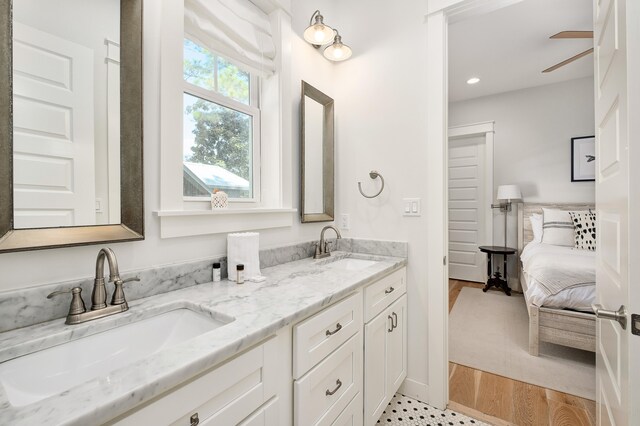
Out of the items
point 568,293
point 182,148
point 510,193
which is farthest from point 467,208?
point 182,148

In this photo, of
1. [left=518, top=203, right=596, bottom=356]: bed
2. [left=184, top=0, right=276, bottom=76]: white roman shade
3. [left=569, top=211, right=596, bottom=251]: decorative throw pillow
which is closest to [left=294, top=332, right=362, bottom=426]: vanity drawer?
[left=184, top=0, right=276, bottom=76]: white roman shade

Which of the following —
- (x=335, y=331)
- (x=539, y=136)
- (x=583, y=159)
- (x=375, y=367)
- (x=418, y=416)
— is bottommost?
(x=418, y=416)

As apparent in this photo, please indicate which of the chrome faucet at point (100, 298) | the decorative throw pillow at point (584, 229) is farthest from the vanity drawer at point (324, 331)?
the decorative throw pillow at point (584, 229)

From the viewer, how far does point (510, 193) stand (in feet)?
12.9

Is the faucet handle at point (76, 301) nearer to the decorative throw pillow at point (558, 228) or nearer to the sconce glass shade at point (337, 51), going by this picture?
the sconce glass shade at point (337, 51)

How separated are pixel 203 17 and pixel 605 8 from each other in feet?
5.27

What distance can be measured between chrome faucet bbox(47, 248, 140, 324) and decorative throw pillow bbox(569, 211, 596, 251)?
4.41m

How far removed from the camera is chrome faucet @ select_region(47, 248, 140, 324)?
0.85m

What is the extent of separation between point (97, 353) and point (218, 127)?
113 centimetres

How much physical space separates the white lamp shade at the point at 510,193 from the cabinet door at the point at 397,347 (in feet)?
9.68

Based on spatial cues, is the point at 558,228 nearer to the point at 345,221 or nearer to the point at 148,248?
the point at 345,221

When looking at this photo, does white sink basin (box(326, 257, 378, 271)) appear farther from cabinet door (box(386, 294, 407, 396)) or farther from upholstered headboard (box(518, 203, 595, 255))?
upholstered headboard (box(518, 203, 595, 255))

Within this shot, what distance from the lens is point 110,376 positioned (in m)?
0.58

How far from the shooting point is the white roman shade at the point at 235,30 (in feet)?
4.50
